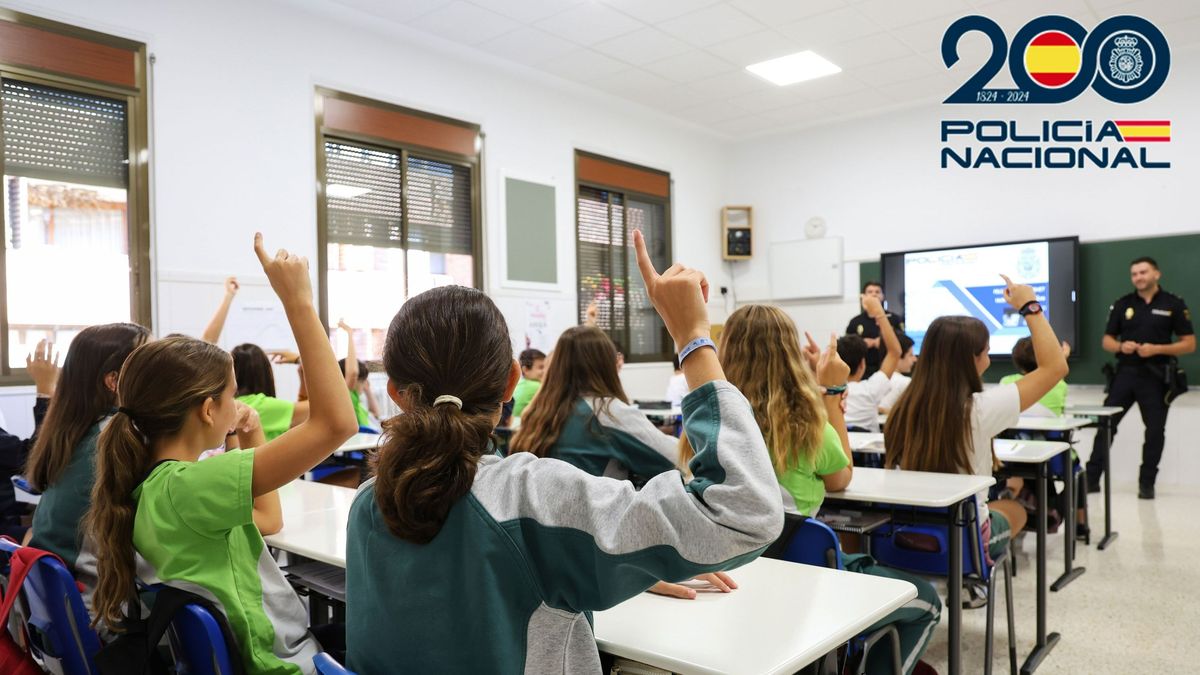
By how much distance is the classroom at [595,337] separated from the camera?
3.31 ft

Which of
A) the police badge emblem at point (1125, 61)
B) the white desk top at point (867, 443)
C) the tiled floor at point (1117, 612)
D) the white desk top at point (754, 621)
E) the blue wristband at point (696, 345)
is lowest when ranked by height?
the tiled floor at point (1117, 612)

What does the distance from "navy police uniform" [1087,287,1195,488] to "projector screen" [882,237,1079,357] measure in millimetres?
672

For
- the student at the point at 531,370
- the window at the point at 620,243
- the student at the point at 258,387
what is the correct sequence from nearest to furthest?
1. the student at the point at 258,387
2. the student at the point at 531,370
3. the window at the point at 620,243

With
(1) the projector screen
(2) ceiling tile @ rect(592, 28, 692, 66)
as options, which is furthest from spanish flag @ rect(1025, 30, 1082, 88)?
(2) ceiling tile @ rect(592, 28, 692, 66)

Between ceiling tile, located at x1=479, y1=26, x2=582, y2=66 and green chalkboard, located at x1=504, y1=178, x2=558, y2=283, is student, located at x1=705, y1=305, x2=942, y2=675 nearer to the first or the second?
ceiling tile, located at x1=479, y1=26, x2=582, y2=66

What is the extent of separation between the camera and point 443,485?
0.95 metres

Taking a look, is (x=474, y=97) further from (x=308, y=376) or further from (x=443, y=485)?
(x=443, y=485)

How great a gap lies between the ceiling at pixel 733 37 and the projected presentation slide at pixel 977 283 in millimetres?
1518

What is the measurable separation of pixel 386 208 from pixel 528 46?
165 centimetres

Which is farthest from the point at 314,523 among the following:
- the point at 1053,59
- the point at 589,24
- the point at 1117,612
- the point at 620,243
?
the point at 1053,59

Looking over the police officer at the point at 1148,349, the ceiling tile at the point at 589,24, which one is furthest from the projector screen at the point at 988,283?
the ceiling tile at the point at 589,24

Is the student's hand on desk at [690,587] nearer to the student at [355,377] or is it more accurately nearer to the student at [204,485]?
the student at [204,485]

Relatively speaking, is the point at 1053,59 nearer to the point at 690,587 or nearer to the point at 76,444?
the point at 690,587

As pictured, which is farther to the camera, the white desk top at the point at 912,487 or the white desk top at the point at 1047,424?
the white desk top at the point at 1047,424
